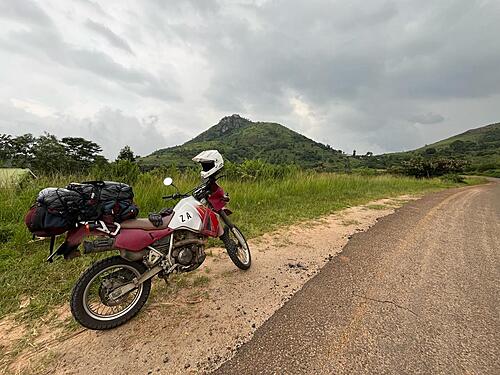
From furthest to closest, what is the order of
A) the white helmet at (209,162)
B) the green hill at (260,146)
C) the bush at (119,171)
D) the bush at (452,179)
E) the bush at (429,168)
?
the green hill at (260,146) → the bush at (429,168) → the bush at (452,179) → the bush at (119,171) → the white helmet at (209,162)

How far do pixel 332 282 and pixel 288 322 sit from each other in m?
0.94

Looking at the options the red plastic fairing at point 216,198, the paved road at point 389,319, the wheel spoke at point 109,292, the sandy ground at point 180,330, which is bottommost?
the paved road at point 389,319

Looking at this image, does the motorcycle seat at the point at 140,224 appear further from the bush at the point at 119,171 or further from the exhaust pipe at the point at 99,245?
the bush at the point at 119,171

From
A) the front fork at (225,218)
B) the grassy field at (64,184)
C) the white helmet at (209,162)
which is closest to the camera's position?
the grassy field at (64,184)

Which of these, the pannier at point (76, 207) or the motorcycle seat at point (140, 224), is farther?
the motorcycle seat at point (140, 224)

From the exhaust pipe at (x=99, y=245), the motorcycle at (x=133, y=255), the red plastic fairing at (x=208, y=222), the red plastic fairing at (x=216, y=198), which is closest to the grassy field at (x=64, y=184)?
the motorcycle at (x=133, y=255)

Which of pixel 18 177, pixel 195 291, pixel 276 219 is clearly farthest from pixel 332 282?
pixel 18 177

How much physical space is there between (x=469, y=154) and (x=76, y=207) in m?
92.1

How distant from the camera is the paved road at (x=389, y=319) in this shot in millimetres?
1698

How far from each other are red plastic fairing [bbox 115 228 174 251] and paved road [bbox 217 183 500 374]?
3.79 ft

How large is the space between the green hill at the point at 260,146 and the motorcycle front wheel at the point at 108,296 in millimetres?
53361

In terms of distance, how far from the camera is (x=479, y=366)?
1.69m

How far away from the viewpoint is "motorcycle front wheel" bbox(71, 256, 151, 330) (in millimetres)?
1901

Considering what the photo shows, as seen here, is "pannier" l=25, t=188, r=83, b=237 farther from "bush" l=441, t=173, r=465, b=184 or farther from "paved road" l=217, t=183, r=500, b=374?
"bush" l=441, t=173, r=465, b=184
